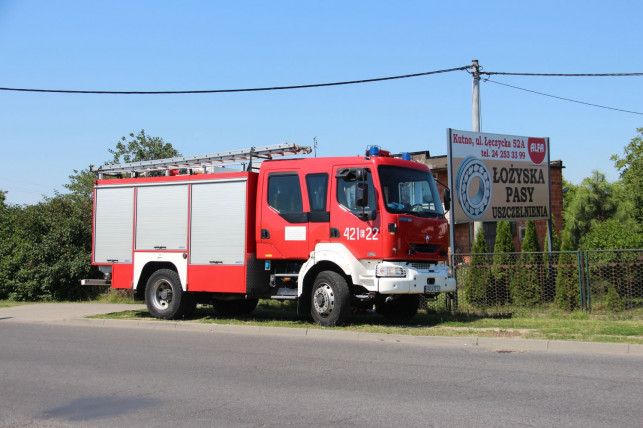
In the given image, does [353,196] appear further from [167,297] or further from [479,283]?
[167,297]

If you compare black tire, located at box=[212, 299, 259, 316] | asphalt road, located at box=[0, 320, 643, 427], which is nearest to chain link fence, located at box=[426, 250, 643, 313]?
black tire, located at box=[212, 299, 259, 316]

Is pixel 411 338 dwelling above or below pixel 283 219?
below

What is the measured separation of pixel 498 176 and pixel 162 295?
8744 millimetres

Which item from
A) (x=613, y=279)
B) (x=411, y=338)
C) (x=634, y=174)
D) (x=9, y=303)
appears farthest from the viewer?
(x=634, y=174)

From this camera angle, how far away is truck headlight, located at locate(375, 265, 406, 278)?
11.9m

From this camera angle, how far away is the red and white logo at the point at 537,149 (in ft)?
57.5

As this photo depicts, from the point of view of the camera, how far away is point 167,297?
14.6 metres

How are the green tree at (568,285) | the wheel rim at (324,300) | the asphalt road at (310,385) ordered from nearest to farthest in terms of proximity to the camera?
the asphalt road at (310,385)
the wheel rim at (324,300)
the green tree at (568,285)

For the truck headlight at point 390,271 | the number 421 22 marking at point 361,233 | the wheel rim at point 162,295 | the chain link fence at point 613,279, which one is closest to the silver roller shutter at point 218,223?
the wheel rim at point 162,295

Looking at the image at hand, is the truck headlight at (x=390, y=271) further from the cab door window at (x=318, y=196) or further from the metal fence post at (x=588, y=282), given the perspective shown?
the metal fence post at (x=588, y=282)

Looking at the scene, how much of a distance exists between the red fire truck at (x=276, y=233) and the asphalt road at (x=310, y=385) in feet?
6.04

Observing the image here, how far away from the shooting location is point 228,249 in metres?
13.7

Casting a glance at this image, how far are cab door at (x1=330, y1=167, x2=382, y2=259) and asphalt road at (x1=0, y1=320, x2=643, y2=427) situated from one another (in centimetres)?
200

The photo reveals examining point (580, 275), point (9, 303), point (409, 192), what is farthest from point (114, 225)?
point (580, 275)
